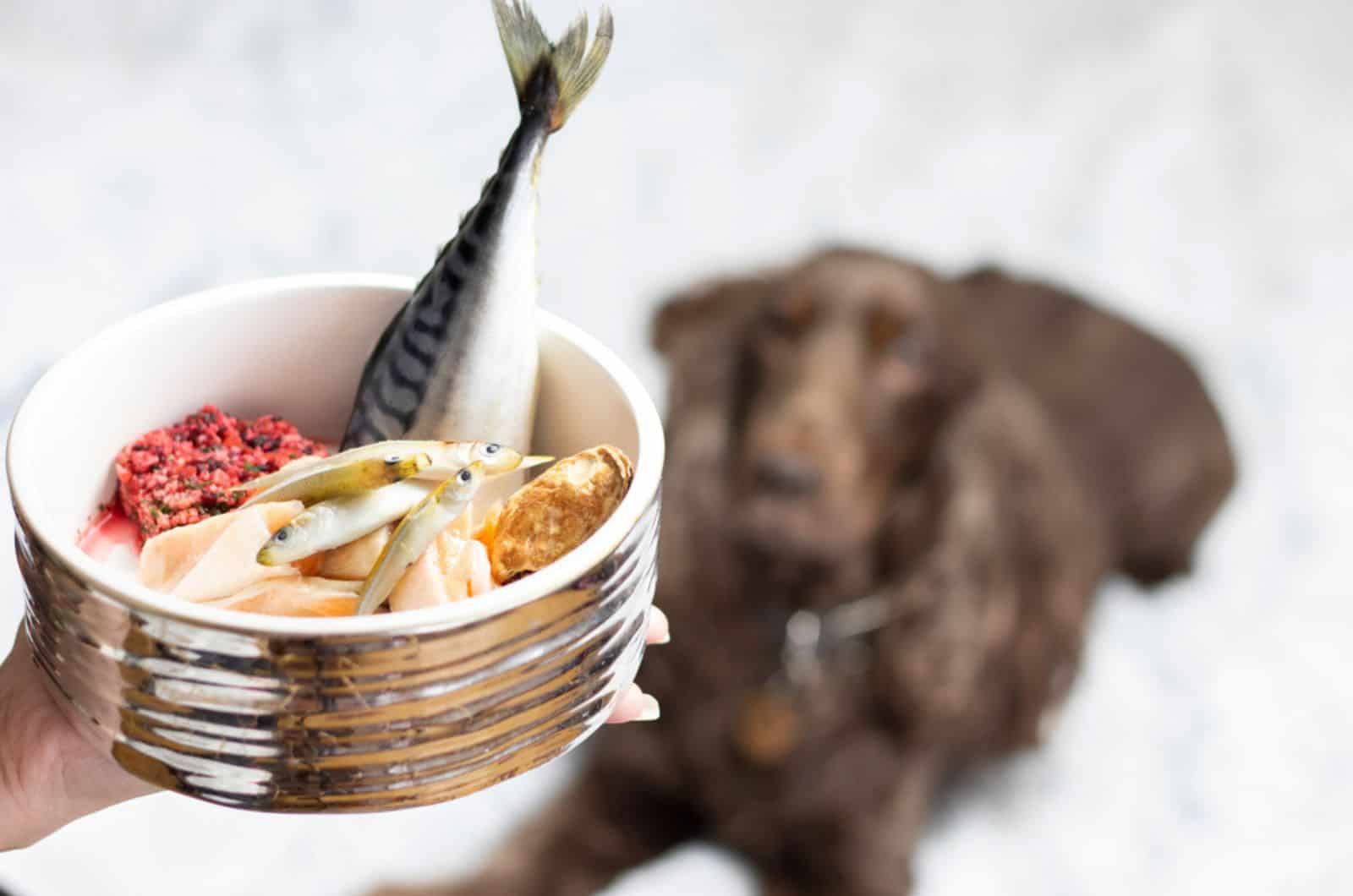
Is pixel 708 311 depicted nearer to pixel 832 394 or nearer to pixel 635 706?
pixel 832 394

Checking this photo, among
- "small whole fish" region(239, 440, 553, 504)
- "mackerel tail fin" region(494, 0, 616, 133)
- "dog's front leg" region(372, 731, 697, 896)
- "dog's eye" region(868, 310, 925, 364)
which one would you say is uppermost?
"mackerel tail fin" region(494, 0, 616, 133)

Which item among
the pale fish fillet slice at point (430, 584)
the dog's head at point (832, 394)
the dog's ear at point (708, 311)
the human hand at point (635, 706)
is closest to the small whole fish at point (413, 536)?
the pale fish fillet slice at point (430, 584)

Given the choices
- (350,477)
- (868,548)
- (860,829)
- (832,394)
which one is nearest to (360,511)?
(350,477)

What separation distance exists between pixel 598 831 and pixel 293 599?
108cm

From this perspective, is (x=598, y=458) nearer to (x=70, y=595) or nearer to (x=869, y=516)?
(x=70, y=595)

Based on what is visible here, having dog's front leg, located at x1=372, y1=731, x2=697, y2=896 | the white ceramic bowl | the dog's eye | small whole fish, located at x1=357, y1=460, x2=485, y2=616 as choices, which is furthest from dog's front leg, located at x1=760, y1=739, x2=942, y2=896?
small whole fish, located at x1=357, y1=460, x2=485, y2=616

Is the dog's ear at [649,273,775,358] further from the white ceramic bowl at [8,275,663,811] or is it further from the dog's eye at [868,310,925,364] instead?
the white ceramic bowl at [8,275,663,811]

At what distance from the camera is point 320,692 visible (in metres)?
0.43

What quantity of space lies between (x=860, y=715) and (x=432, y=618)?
3.61 feet

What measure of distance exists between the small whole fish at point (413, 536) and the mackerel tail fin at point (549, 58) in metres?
0.16

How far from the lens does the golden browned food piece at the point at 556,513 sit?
0.50 metres

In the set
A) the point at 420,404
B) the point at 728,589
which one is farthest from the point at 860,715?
the point at 420,404

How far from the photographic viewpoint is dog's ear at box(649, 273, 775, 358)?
144 cm

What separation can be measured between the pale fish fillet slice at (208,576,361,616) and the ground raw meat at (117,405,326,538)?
60mm
